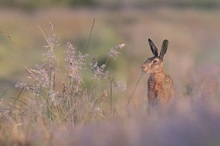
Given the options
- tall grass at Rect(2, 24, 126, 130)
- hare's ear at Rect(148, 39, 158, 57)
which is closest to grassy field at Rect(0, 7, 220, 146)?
tall grass at Rect(2, 24, 126, 130)

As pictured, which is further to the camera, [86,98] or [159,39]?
[159,39]

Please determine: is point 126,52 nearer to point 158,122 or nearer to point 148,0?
point 158,122

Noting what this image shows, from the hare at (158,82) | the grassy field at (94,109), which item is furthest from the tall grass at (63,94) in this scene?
the hare at (158,82)

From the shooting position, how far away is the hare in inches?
321

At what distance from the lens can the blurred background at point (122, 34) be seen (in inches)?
831

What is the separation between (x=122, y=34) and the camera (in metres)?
33.1

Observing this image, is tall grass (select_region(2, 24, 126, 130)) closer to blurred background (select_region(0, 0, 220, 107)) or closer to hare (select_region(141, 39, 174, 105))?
hare (select_region(141, 39, 174, 105))

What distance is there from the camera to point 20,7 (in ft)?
178

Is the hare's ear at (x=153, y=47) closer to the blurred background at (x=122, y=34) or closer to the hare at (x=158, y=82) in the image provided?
the hare at (x=158, y=82)

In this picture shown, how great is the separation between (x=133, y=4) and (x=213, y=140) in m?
55.9

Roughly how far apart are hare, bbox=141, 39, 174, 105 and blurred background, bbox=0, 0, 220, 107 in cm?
21

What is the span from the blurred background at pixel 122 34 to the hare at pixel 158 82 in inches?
8.4

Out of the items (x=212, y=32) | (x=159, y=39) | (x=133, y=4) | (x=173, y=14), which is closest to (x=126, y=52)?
(x=159, y=39)

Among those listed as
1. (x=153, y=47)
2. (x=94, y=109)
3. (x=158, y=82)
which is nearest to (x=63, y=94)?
(x=94, y=109)
